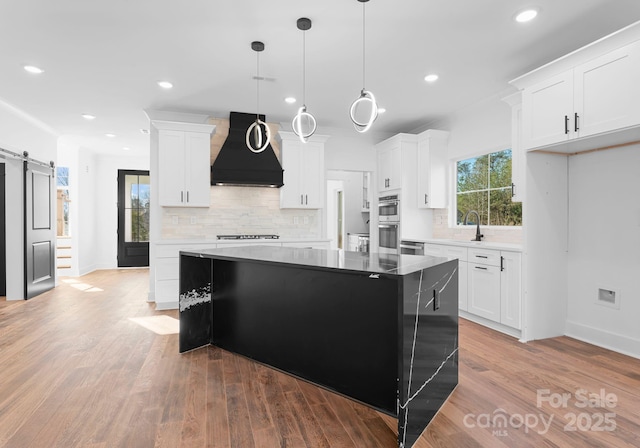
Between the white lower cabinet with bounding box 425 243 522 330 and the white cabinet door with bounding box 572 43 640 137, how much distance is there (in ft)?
4.40

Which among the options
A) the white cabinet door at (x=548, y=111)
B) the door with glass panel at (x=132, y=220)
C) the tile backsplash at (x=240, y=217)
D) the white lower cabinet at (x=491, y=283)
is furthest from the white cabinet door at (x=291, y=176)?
the door with glass panel at (x=132, y=220)

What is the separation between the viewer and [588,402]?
7.66 feet

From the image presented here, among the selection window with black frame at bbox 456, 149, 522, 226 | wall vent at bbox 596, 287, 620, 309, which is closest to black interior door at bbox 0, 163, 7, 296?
window with black frame at bbox 456, 149, 522, 226

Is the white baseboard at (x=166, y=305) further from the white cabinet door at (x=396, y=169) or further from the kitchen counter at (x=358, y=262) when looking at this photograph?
the white cabinet door at (x=396, y=169)

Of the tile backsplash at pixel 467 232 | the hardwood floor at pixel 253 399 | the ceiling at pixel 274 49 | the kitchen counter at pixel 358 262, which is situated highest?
the ceiling at pixel 274 49

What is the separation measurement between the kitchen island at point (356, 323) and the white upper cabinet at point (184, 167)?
2146 millimetres

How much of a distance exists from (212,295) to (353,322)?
167cm

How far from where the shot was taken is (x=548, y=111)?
333cm

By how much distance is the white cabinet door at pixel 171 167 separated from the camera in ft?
16.4

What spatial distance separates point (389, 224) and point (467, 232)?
49.2 inches

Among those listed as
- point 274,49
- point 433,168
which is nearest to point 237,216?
point 274,49

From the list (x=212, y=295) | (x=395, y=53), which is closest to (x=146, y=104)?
(x=212, y=295)

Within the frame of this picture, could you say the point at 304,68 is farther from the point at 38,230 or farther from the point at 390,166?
the point at 38,230

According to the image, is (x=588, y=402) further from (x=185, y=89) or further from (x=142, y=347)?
(x=185, y=89)
